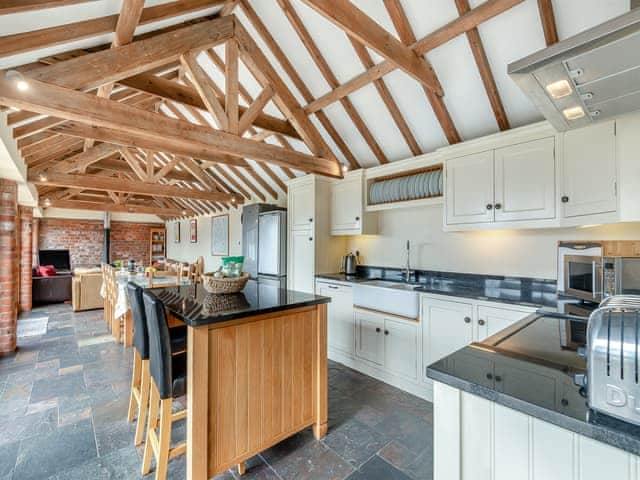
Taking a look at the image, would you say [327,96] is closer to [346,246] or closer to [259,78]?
[259,78]

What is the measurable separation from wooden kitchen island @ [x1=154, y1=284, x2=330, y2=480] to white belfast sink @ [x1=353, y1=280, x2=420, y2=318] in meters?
1.02

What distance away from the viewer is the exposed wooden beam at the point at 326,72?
283 centimetres

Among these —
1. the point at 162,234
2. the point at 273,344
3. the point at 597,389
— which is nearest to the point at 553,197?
the point at 597,389

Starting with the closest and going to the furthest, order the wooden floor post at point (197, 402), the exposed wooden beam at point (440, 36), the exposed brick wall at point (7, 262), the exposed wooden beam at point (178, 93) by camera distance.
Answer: the wooden floor post at point (197, 402) < the exposed wooden beam at point (440, 36) < the exposed wooden beam at point (178, 93) < the exposed brick wall at point (7, 262)

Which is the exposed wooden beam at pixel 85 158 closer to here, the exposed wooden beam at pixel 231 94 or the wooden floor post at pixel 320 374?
→ the exposed wooden beam at pixel 231 94

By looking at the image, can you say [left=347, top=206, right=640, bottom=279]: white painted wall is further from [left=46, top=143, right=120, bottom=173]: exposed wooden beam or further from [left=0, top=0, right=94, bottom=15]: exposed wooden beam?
[left=46, top=143, right=120, bottom=173]: exposed wooden beam

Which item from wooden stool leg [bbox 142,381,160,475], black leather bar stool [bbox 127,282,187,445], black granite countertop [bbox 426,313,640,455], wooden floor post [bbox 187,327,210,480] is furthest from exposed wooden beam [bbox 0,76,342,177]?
black granite countertop [bbox 426,313,640,455]

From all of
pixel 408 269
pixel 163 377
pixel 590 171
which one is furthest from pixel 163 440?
pixel 590 171

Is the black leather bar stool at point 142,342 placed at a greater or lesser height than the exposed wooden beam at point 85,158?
lesser

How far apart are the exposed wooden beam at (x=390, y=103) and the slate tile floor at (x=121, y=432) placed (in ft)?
8.19

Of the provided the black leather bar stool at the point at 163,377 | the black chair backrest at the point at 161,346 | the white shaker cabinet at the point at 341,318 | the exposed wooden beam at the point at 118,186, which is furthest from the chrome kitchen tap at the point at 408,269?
the exposed wooden beam at the point at 118,186

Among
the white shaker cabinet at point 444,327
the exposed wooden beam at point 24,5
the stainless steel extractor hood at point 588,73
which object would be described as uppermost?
the exposed wooden beam at point 24,5

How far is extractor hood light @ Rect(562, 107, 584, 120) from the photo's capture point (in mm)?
1238

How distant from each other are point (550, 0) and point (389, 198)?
6.52 feet
